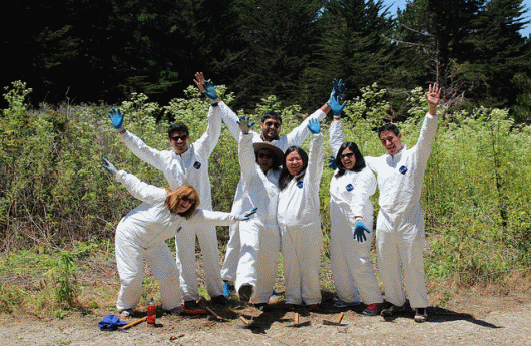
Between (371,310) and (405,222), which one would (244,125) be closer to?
(405,222)

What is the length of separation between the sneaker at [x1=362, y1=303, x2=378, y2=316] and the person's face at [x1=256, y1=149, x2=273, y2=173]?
1.64 metres

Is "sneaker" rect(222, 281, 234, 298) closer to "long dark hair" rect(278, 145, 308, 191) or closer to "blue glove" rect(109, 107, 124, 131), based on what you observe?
"long dark hair" rect(278, 145, 308, 191)

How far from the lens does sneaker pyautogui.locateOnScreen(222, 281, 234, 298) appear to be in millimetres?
5190

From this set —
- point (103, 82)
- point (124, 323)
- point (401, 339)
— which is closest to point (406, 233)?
point (401, 339)

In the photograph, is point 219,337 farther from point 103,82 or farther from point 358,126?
point 103,82

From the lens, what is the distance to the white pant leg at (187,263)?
15.7 ft

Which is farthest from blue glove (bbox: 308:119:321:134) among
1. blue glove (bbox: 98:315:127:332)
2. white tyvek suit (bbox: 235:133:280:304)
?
blue glove (bbox: 98:315:127:332)

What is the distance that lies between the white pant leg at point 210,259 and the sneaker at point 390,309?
1.61 metres

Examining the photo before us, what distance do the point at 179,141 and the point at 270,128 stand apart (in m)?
0.96

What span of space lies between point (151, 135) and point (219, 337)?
4.23 metres

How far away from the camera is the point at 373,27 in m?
26.0

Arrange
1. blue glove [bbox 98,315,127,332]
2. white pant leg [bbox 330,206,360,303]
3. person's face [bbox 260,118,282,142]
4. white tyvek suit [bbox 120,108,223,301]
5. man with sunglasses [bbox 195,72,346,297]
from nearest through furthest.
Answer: blue glove [bbox 98,315,127,332] → white pant leg [bbox 330,206,360,303] → white tyvek suit [bbox 120,108,223,301] → man with sunglasses [bbox 195,72,346,297] → person's face [bbox 260,118,282,142]

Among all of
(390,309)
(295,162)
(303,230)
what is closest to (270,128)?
(295,162)

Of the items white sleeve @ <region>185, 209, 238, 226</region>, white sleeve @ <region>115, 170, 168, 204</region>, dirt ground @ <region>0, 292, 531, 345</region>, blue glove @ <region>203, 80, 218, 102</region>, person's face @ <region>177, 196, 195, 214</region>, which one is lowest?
dirt ground @ <region>0, 292, 531, 345</region>
